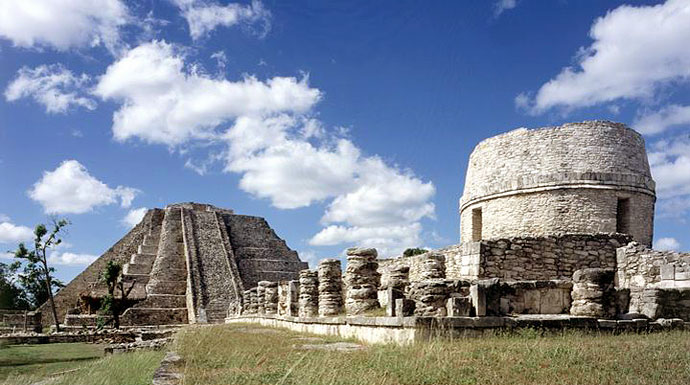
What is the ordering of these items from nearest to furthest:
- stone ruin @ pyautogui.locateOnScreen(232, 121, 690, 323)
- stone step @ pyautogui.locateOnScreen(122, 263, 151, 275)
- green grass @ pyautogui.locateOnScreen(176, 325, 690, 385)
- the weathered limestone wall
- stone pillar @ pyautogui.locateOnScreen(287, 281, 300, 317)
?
green grass @ pyautogui.locateOnScreen(176, 325, 690, 385) → stone ruin @ pyautogui.locateOnScreen(232, 121, 690, 323) → stone pillar @ pyautogui.locateOnScreen(287, 281, 300, 317) → the weathered limestone wall → stone step @ pyautogui.locateOnScreen(122, 263, 151, 275)

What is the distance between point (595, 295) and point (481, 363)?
396 cm

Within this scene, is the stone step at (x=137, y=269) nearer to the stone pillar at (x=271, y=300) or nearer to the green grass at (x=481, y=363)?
the stone pillar at (x=271, y=300)

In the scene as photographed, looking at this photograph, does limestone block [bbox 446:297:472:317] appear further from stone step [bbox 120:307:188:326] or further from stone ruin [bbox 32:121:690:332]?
stone step [bbox 120:307:188:326]

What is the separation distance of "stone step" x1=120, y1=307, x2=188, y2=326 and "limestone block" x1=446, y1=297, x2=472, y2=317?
26.4 meters

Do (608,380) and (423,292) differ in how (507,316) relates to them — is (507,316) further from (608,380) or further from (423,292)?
(608,380)

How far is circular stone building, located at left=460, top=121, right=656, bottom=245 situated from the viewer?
15812mm

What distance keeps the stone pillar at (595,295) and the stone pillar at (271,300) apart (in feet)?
36.8

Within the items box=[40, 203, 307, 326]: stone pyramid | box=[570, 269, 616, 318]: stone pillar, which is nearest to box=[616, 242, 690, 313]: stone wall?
box=[570, 269, 616, 318]: stone pillar

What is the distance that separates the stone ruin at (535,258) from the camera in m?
8.80

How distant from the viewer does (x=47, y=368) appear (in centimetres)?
1084

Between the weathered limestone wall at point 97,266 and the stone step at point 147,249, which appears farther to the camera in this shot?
the stone step at point 147,249

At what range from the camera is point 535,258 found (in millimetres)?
12250

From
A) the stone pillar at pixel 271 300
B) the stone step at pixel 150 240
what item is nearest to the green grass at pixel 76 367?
the stone pillar at pixel 271 300

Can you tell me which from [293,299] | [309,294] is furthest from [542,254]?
[293,299]
